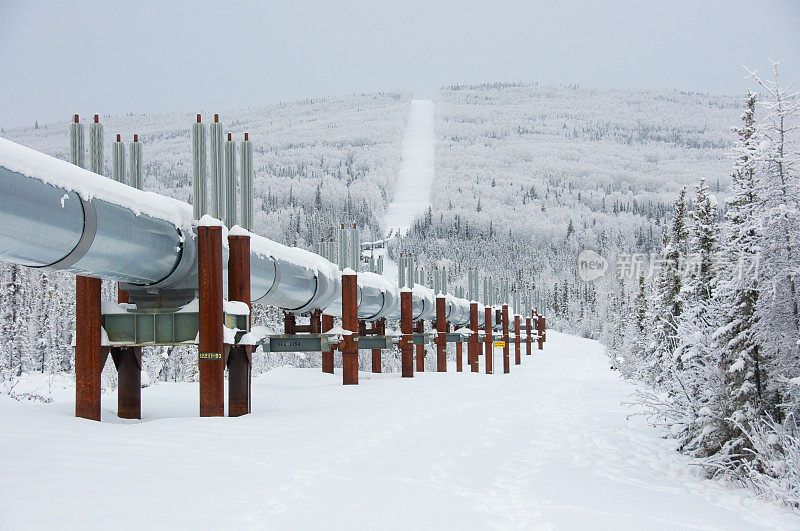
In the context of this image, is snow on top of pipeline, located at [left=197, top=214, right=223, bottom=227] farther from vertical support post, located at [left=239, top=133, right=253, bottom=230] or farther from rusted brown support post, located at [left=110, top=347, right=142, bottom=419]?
rusted brown support post, located at [left=110, top=347, right=142, bottom=419]

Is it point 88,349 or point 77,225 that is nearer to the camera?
point 77,225

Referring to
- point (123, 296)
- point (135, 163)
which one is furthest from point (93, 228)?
point (135, 163)

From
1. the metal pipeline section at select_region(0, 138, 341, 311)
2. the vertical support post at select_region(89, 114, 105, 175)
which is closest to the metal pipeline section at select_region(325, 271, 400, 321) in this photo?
the metal pipeline section at select_region(0, 138, 341, 311)

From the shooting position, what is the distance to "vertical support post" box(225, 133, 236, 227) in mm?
13531

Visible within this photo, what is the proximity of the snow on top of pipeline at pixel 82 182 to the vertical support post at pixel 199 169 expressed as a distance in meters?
0.34

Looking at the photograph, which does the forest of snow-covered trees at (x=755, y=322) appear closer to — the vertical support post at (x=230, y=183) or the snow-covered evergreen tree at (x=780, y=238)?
the snow-covered evergreen tree at (x=780, y=238)

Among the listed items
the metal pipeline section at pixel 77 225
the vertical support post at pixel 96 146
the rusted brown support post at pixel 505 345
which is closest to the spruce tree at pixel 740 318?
the metal pipeline section at pixel 77 225

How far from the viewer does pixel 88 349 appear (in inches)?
500

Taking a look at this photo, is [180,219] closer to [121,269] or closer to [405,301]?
[121,269]

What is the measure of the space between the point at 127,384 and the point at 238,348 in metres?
2.22

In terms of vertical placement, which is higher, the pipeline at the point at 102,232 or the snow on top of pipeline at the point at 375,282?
the pipeline at the point at 102,232

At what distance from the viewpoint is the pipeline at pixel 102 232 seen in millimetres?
8641

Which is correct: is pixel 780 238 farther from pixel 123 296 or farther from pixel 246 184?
pixel 123 296

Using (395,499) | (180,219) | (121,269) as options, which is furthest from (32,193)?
(395,499)
